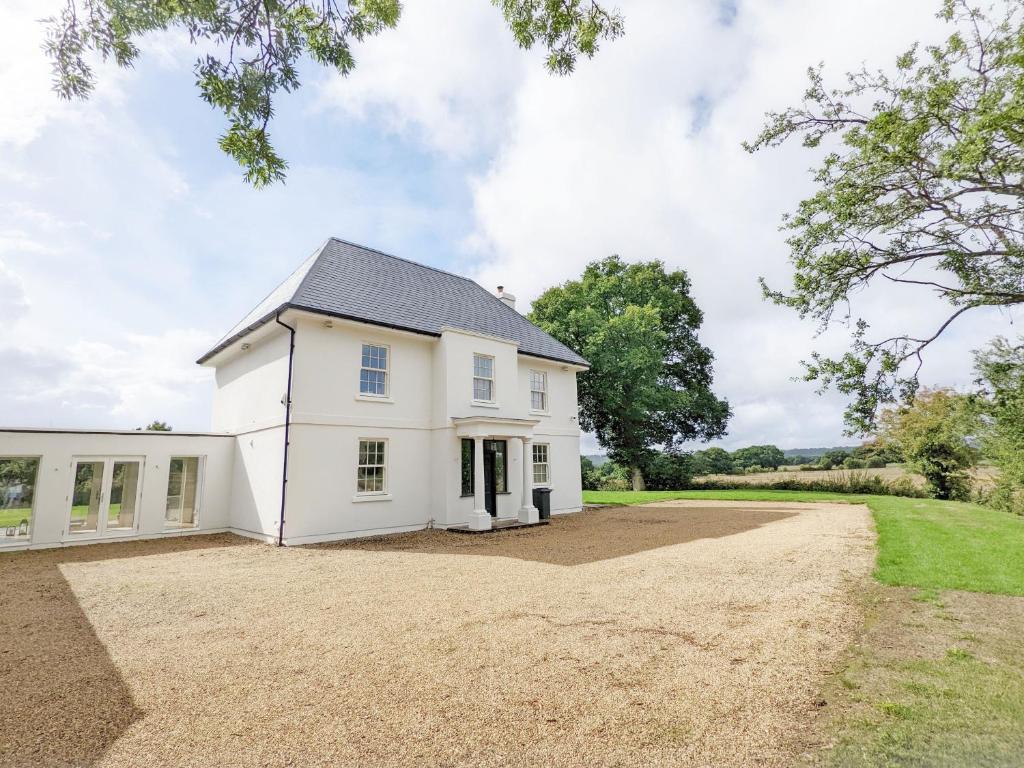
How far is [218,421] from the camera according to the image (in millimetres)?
18156

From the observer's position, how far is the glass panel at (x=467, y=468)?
15.7m

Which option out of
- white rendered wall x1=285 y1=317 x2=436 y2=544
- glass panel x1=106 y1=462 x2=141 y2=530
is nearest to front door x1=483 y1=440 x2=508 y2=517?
white rendered wall x1=285 y1=317 x2=436 y2=544

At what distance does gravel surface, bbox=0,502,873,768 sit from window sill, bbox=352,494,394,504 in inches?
138

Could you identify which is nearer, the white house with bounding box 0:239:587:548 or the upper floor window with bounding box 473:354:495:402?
the white house with bounding box 0:239:587:548

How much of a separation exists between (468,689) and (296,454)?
997 cm

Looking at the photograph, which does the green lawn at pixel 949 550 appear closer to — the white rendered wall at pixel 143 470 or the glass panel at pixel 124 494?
the white rendered wall at pixel 143 470

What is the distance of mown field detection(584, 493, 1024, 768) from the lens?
11.0 ft

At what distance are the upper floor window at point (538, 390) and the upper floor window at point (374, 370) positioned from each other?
21.6 feet

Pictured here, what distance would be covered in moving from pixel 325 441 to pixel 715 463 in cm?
3391

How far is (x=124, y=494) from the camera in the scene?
13.9 meters

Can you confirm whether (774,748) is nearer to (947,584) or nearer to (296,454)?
(947,584)

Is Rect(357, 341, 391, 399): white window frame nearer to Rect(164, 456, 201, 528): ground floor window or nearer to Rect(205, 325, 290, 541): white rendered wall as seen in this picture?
Rect(205, 325, 290, 541): white rendered wall

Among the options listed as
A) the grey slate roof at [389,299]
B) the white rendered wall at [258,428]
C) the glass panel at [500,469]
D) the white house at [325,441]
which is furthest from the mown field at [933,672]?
the grey slate roof at [389,299]

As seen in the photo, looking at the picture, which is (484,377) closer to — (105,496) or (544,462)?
(544,462)
